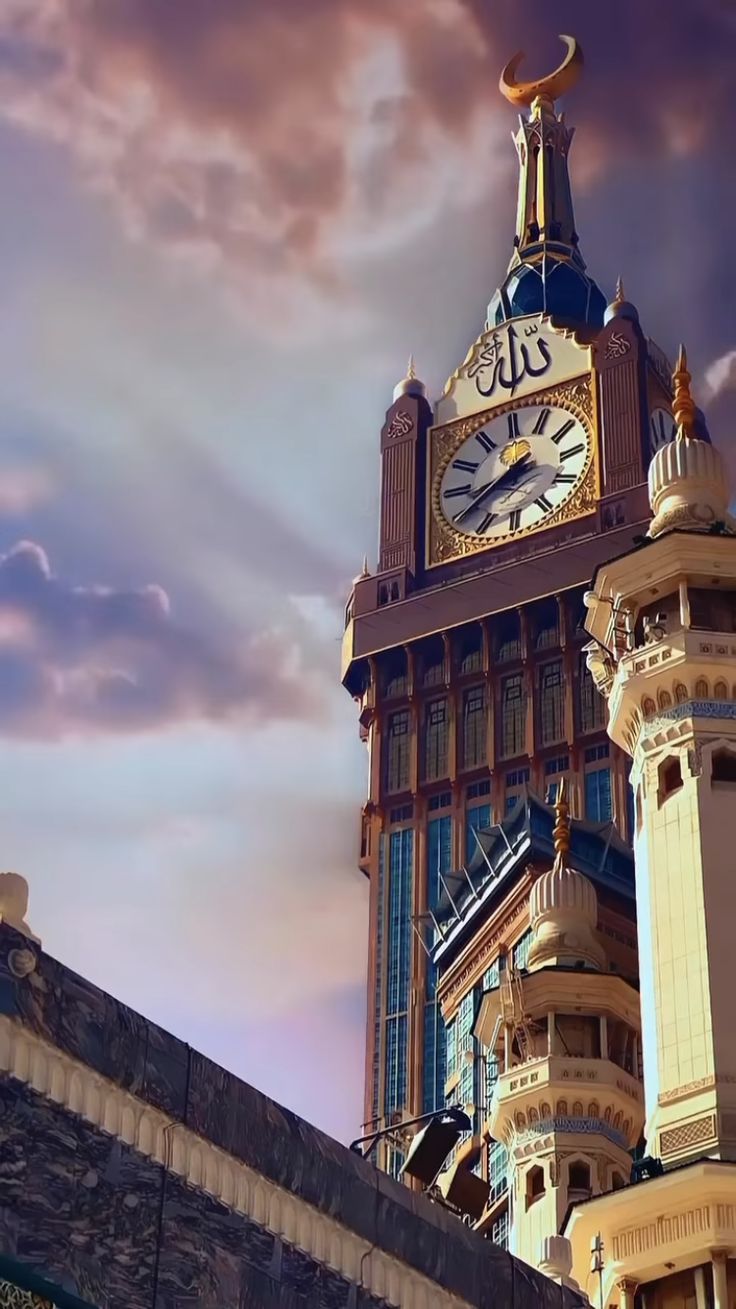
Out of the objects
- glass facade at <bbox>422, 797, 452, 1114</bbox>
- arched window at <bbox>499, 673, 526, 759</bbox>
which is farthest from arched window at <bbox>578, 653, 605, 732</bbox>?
glass facade at <bbox>422, 797, 452, 1114</bbox>

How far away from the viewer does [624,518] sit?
78.4 m

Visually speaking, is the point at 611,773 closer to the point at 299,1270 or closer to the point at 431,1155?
the point at 431,1155

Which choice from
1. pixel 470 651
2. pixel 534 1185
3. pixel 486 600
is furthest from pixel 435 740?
pixel 534 1185

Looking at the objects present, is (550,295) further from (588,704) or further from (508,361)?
(588,704)

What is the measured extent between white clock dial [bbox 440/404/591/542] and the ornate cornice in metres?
61.2

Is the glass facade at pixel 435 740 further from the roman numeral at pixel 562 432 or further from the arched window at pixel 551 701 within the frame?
the roman numeral at pixel 562 432

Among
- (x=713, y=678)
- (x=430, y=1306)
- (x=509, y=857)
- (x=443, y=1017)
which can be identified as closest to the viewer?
(x=430, y=1306)

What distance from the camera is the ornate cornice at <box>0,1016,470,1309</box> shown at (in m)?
16.9

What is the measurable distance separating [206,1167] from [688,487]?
17.6 meters

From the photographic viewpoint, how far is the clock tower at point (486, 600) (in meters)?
77.8

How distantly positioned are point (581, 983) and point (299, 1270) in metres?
21.6

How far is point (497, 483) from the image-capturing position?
81562 mm

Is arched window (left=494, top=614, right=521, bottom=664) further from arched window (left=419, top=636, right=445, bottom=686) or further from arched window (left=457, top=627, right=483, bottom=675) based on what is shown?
arched window (left=419, top=636, right=445, bottom=686)

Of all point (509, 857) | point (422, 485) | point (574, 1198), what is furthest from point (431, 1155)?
point (422, 485)
